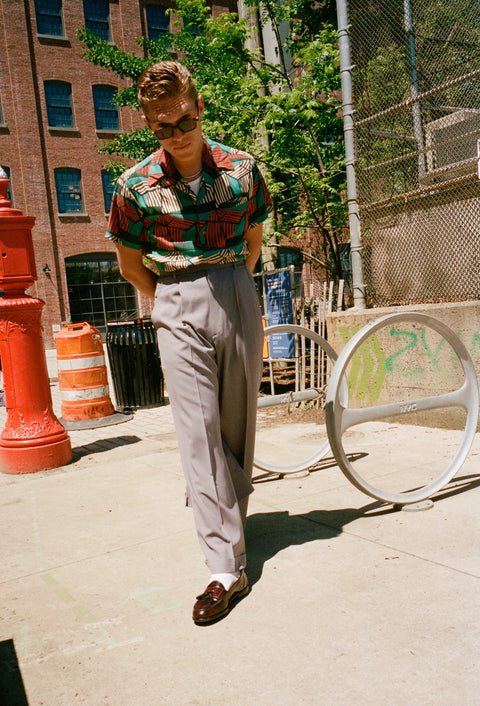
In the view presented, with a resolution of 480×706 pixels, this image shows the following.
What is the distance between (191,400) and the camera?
248cm

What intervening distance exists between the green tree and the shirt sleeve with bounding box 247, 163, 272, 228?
5.45 m

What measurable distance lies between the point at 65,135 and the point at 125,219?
79.1 ft

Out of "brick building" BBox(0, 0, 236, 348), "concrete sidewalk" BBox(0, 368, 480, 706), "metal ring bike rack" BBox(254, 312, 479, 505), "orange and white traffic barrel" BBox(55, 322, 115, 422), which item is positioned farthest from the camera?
"brick building" BBox(0, 0, 236, 348)

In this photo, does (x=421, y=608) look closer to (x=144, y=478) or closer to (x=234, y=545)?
(x=234, y=545)

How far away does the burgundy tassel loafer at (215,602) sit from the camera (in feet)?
7.33

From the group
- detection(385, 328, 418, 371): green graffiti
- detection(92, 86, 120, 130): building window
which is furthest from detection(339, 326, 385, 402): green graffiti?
detection(92, 86, 120, 130): building window

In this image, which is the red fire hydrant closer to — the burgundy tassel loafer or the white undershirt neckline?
the white undershirt neckline

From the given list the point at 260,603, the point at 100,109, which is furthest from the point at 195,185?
the point at 100,109

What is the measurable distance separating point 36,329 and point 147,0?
24.7m

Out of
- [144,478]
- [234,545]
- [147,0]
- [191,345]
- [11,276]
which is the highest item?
[147,0]

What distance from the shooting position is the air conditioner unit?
4.82 metres

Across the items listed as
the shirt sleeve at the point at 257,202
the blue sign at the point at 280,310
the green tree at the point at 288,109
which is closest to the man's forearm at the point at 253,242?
the shirt sleeve at the point at 257,202

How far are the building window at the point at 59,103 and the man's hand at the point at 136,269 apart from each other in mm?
23988

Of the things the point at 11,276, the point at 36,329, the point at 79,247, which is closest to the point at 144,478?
the point at 36,329
